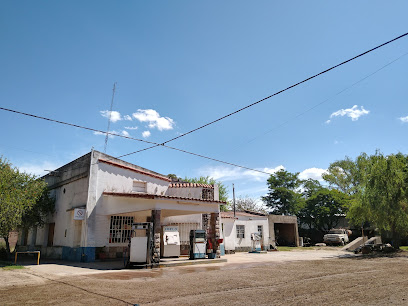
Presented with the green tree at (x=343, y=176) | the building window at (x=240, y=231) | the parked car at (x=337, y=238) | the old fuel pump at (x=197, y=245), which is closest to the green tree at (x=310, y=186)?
the green tree at (x=343, y=176)

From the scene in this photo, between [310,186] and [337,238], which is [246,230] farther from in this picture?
[310,186]

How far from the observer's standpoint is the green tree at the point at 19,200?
14.7 meters

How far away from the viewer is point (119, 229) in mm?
17547

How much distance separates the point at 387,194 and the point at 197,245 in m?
12.7

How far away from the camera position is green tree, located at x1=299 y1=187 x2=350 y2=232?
1575 inches

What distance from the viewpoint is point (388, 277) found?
9.30 m

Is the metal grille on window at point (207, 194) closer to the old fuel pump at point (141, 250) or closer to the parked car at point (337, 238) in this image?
the old fuel pump at point (141, 250)

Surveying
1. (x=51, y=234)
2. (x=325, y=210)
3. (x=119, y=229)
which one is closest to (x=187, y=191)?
(x=119, y=229)

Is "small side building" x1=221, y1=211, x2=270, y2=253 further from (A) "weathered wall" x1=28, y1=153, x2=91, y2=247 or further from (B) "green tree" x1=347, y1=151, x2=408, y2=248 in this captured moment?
(A) "weathered wall" x1=28, y1=153, x2=91, y2=247

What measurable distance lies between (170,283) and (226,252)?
48.4ft

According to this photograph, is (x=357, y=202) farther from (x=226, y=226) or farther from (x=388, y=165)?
(x=226, y=226)

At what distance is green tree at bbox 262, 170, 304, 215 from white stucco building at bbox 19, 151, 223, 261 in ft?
87.1

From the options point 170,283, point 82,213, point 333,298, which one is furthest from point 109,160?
point 333,298

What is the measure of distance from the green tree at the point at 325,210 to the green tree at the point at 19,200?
3347cm
